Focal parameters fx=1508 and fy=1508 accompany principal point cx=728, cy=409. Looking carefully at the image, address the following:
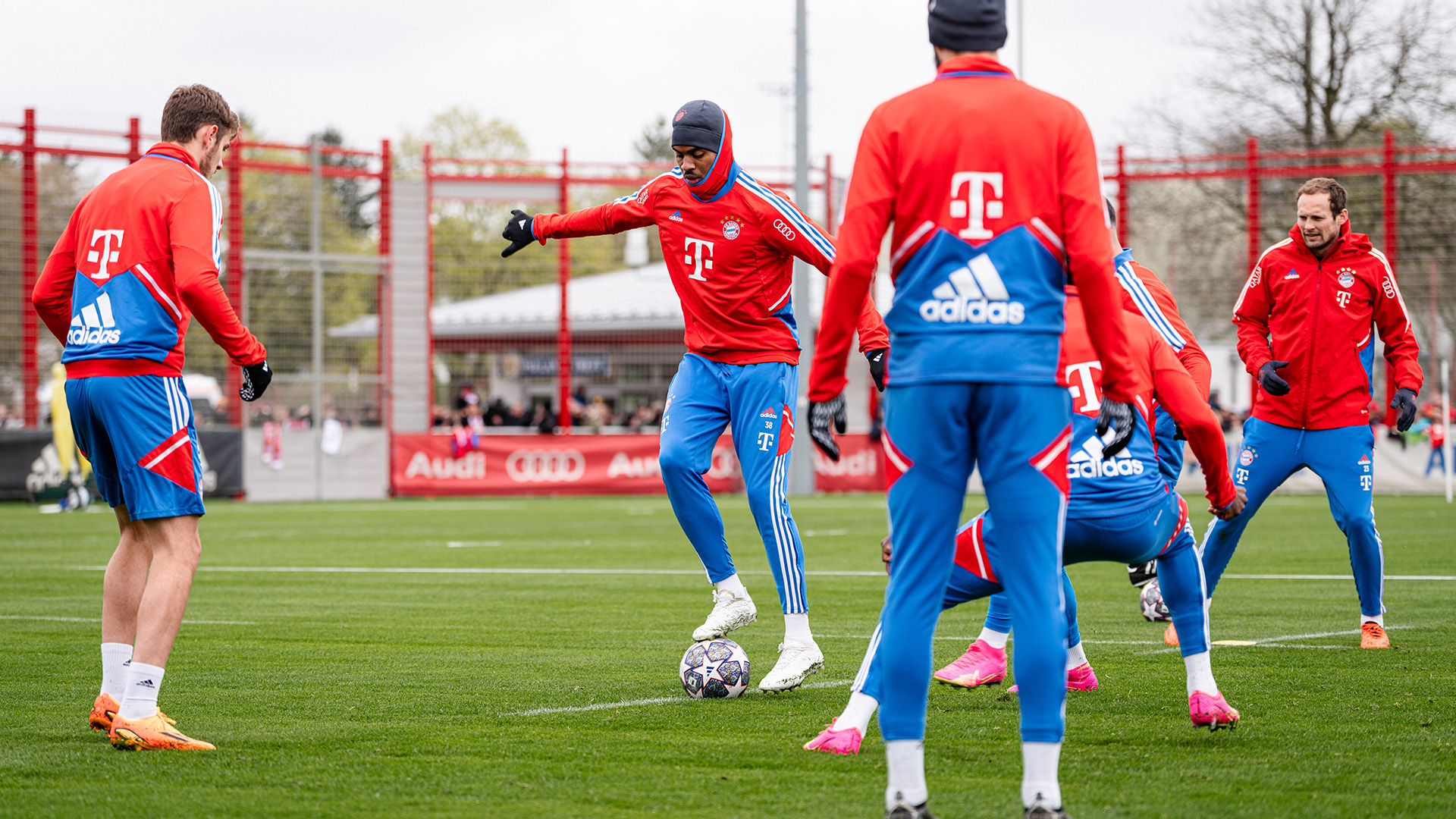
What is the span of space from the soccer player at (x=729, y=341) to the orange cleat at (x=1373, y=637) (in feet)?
9.81

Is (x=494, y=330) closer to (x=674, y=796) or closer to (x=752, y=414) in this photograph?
(x=752, y=414)

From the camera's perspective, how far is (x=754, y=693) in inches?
250

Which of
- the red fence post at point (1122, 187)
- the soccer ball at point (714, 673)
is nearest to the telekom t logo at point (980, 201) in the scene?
the soccer ball at point (714, 673)

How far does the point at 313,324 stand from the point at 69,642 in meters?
19.3

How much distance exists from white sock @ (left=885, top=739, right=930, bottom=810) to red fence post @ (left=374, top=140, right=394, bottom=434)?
24040mm

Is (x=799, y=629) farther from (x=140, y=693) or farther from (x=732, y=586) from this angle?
(x=140, y=693)

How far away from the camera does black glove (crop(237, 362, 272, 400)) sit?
5426mm

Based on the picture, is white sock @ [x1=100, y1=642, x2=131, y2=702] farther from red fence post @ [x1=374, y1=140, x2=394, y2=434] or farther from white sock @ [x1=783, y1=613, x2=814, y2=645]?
red fence post @ [x1=374, y1=140, x2=394, y2=434]

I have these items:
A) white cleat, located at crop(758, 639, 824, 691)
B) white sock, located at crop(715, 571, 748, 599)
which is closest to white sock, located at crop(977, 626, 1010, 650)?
white cleat, located at crop(758, 639, 824, 691)

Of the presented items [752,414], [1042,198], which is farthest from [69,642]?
[1042,198]

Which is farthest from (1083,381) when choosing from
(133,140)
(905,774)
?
(133,140)

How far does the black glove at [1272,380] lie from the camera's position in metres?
7.80

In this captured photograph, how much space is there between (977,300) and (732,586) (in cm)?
336

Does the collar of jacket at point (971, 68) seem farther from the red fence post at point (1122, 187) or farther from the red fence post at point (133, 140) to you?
the red fence post at point (1122, 187)
